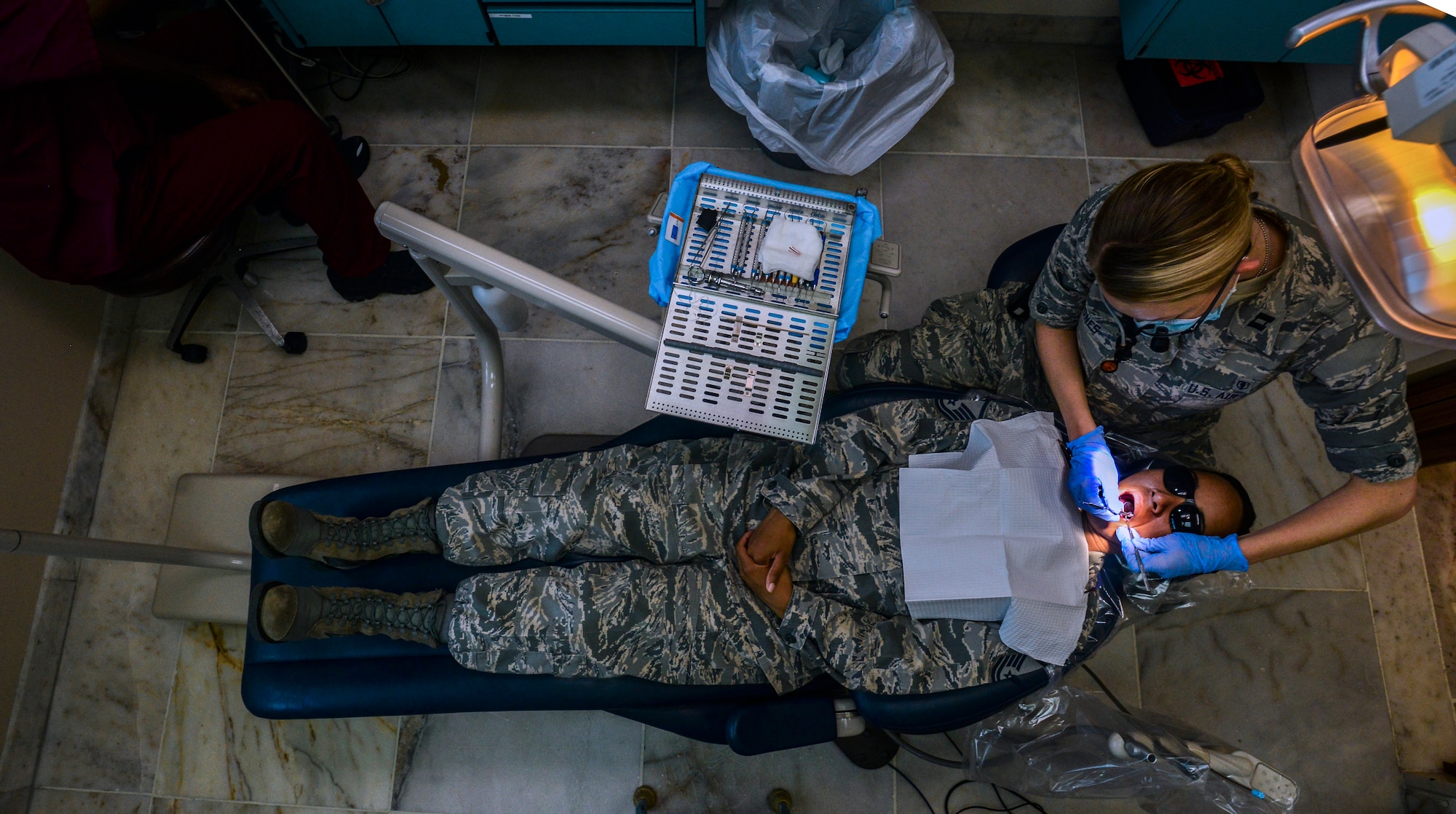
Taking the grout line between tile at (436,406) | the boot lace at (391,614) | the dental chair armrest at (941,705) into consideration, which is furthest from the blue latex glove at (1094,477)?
the grout line between tile at (436,406)

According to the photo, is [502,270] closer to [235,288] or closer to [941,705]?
[941,705]

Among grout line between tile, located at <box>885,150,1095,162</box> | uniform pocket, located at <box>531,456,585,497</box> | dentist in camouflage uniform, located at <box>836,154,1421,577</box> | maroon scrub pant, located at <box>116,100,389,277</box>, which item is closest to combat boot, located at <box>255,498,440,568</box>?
uniform pocket, located at <box>531,456,585,497</box>

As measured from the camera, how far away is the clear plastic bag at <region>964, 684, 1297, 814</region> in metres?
1.46

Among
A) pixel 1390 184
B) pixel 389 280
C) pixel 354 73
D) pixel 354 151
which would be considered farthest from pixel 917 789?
pixel 354 73

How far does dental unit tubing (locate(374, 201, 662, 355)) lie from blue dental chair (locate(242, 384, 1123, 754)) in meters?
0.74

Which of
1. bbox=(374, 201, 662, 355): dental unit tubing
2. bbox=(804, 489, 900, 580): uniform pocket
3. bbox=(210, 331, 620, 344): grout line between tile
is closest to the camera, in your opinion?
bbox=(374, 201, 662, 355): dental unit tubing

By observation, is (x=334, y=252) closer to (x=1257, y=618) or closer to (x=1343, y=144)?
(x=1343, y=144)

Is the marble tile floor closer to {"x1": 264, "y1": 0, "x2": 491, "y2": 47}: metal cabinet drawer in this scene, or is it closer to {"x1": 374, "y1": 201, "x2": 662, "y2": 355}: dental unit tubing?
{"x1": 264, "y1": 0, "x2": 491, "y2": 47}: metal cabinet drawer

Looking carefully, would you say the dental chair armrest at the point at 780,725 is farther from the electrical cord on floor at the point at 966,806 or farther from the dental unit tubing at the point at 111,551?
the dental unit tubing at the point at 111,551

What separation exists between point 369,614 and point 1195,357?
1827mm

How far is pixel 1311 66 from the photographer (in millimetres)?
2602

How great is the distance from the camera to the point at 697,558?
1.81m

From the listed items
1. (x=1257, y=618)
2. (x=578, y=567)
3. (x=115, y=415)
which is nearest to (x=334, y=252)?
(x=115, y=415)

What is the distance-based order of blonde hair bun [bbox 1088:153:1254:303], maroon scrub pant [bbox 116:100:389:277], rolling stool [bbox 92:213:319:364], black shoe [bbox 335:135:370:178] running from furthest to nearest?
black shoe [bbox 335:135:370:178] < rolling stool [bbox 92:213:319:364] < maroon scrub pant [bbox 116:100:389:277] < blonde hair bun [bbox 1088:153:1254:303]
